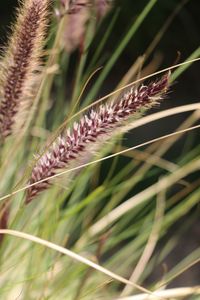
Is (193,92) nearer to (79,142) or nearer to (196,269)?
(196,269)

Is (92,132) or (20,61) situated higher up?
(20,61)

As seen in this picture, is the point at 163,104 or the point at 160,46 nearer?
the point at 163,104

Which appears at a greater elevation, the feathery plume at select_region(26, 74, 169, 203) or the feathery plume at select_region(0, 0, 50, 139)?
the feathery plume at select_region(0, 0, 50, 139)

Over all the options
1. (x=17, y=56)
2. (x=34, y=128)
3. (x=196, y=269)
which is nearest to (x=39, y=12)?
(x=17, y=56)
